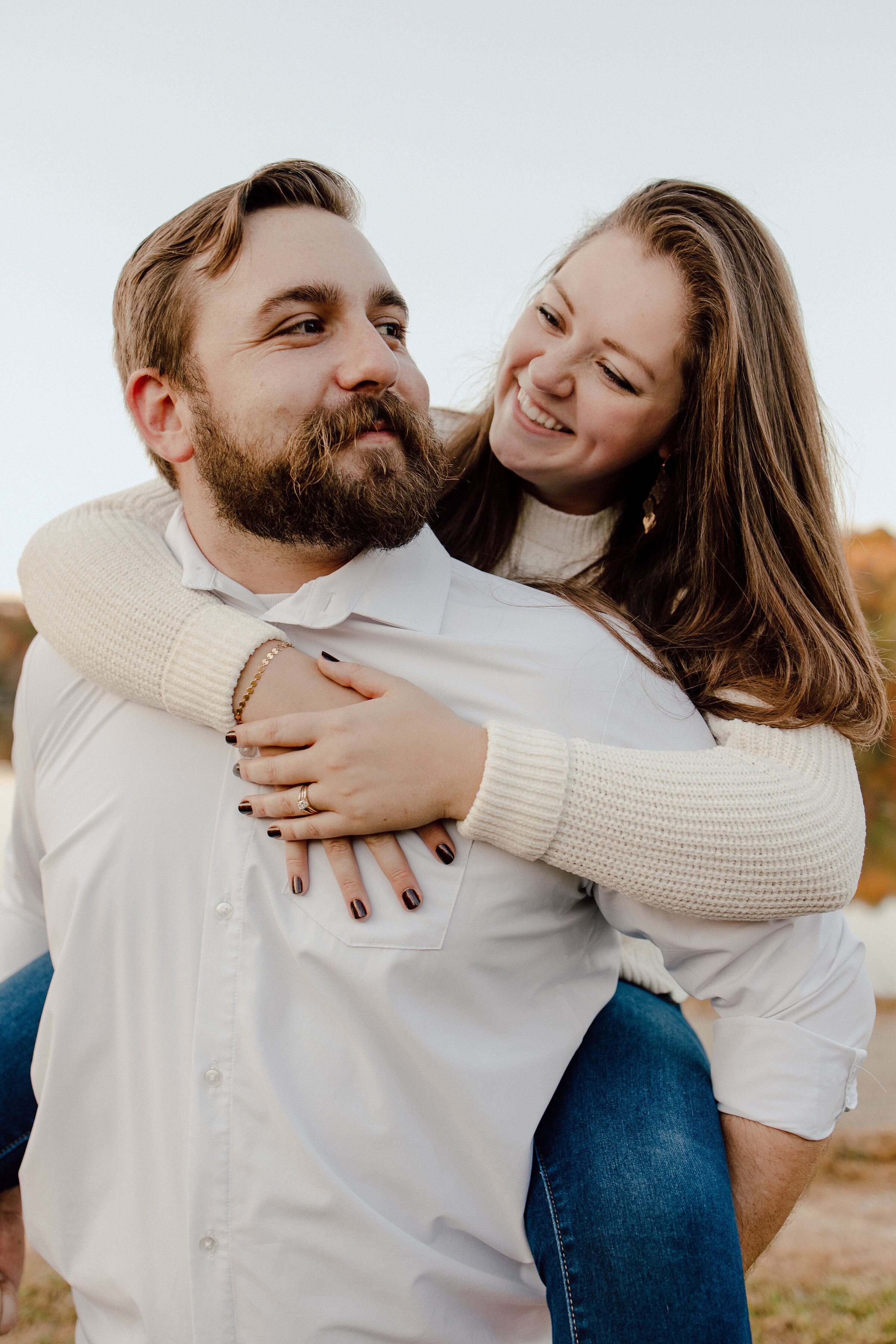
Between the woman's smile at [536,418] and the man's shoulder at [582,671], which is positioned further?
the woman's smile at [536,418]

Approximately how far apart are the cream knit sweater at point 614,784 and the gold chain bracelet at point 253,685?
0.01 metres

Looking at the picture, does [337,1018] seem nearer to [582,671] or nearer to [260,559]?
[582,671]

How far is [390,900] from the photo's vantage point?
1.28m

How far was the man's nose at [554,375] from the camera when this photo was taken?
1943 mm

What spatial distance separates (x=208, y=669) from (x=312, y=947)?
390 millimetres

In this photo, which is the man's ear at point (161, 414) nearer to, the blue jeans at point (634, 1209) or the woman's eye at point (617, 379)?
the woman's eye at point (617, 379)

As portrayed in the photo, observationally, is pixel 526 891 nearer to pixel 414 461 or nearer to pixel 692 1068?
pixel 692 1068

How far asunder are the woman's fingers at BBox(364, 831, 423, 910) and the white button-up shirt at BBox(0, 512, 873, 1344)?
0.02 meters

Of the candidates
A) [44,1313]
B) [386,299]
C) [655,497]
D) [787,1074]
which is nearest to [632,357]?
[655,497]

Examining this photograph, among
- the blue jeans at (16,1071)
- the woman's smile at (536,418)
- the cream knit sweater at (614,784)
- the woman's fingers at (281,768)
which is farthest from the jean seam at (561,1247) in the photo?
the woman's smile at (536,418)

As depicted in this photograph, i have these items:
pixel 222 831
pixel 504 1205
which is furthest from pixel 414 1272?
pixel 222 831

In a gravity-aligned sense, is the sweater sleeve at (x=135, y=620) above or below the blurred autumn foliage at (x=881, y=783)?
above

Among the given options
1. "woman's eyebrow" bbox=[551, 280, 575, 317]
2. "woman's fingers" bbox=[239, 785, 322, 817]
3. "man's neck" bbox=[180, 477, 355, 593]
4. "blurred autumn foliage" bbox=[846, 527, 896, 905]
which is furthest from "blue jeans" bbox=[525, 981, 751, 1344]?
"blurred autumn foliage" bbox=[846, 527, 896, 905]

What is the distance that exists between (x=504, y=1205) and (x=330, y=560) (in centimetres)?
95
